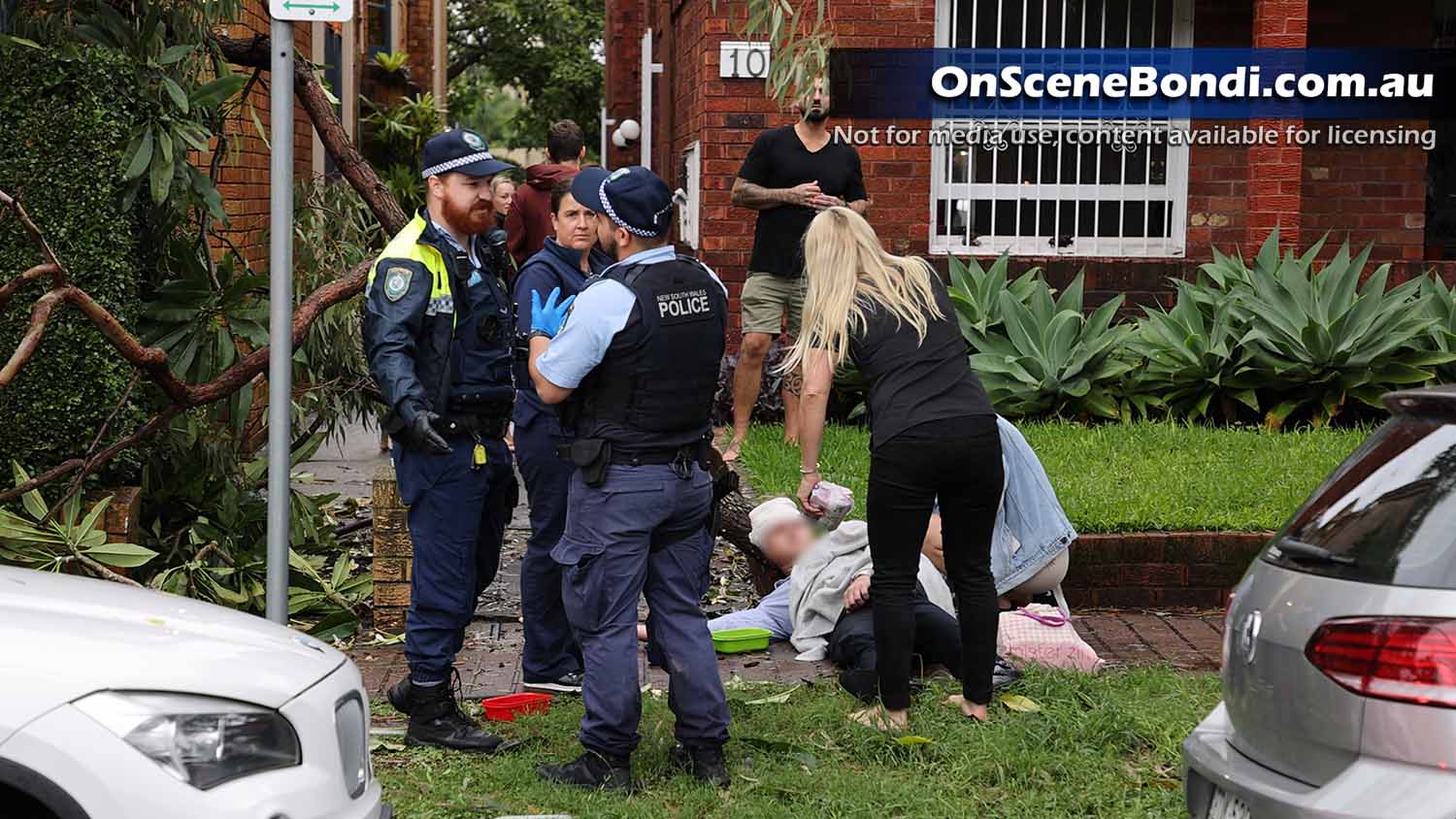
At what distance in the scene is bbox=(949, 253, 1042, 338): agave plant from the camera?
11.6m

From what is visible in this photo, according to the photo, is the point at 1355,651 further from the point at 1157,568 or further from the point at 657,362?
the point at 1157,568

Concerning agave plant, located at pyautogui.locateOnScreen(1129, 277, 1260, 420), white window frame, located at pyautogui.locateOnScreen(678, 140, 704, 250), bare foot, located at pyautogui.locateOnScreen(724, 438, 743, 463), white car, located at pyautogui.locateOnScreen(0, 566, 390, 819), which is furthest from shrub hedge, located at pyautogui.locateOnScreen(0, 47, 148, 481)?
agave plant, located at pyautogui.locateOnScreen(1129, 277, 1260, 420)

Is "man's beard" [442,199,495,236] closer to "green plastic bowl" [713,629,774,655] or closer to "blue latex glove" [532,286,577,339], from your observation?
"blue latex glove" [532,286,577,339]

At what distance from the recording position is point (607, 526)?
5.30 meters

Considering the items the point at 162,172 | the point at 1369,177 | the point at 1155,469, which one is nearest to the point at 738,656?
the point at 162,172

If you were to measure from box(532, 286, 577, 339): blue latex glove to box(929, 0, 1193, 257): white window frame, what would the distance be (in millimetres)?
7957

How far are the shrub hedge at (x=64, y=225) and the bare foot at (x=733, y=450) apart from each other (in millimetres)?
3981

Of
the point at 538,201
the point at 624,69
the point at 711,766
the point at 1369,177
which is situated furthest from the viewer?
the point at 624,69

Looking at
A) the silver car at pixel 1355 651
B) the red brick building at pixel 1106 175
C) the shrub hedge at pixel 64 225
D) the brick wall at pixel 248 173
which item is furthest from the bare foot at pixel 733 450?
the silver car at pixel 1355 651

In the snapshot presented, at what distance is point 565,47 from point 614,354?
37.3 meters

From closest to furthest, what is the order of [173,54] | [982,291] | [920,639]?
1. [920,639]
2. [173,54]
3. [982,291]

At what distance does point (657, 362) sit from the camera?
17.3 feet

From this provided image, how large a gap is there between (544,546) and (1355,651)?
3499 millimetres

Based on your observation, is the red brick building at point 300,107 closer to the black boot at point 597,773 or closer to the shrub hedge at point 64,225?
the shrub hedge at point 64,225
